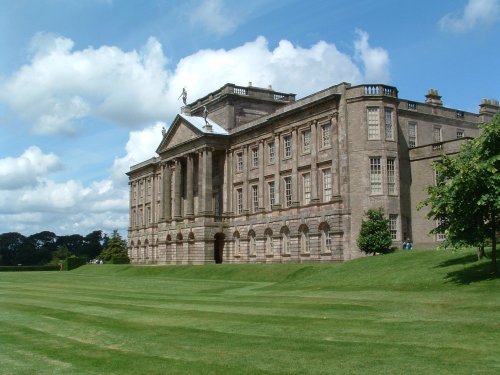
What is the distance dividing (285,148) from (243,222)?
33.9 ft

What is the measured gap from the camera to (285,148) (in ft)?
190

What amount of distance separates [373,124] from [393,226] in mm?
8442

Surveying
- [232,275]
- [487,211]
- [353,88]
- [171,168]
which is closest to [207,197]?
[171,168]

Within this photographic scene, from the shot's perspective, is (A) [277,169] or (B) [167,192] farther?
(B) [167,192]

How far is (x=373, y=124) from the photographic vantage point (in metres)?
48.1

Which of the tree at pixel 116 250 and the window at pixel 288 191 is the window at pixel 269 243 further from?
the tree at pixel 116 250

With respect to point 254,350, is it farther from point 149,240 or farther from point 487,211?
point 149,240

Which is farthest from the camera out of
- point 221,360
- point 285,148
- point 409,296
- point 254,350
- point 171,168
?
point 171,168

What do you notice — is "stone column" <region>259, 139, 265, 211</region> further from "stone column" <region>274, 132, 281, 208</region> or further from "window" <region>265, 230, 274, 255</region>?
"window" <region>265, 230, 274, 255</region>

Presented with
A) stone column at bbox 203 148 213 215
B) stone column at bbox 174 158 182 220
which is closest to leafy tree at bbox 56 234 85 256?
stone column at bbox 174 158 182 220

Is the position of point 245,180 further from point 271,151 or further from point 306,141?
point 306,141

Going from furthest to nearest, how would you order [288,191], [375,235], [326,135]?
[288,191]
[326,135]
[375,235]

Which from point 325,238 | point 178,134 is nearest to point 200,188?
point 178,134

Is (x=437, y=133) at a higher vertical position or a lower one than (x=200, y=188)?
higher
